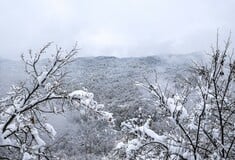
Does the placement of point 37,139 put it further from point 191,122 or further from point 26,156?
point 191,122

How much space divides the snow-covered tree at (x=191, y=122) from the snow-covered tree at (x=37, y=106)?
79cm

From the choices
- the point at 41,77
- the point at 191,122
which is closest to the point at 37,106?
the point at 41,77

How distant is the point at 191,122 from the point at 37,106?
306 centimetres

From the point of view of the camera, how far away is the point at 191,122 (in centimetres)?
827

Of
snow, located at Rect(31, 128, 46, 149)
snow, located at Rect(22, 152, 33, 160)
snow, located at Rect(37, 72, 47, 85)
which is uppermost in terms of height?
snow, located at Rect(37, 72, 47, 85)

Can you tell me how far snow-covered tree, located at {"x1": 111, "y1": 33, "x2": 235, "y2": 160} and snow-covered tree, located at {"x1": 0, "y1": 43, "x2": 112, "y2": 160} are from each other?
788 mm

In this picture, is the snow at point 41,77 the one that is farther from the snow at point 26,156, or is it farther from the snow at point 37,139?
the snow at point 26,156

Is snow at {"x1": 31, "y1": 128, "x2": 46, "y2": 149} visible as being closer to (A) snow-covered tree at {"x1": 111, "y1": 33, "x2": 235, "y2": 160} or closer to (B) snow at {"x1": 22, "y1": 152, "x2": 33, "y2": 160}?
(B) snow at {"x1": 22, "y1": 152, "x2": 33, "y2": 160}

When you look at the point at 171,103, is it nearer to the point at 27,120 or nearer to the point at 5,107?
the point at 27,120

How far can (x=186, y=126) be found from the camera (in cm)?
868

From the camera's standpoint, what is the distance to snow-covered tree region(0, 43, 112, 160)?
811cm

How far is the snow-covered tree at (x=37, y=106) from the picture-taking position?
26.6ft

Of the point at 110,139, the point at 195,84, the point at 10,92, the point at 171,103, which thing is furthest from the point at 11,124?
the point at 110,139

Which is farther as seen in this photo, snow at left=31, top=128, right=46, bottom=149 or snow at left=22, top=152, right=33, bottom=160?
snow at left=31, top=128, right=46, bottom=149
